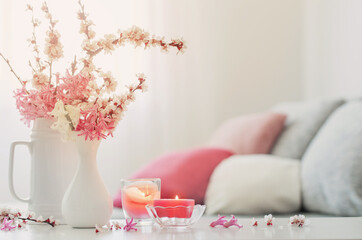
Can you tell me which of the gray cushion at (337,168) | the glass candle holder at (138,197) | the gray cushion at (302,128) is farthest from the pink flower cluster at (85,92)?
the gray cushion at (302,128)

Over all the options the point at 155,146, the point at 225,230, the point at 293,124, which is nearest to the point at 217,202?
the point at 293,124

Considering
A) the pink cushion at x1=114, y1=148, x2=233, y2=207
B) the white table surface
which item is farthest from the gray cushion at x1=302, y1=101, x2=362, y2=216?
the white table surface

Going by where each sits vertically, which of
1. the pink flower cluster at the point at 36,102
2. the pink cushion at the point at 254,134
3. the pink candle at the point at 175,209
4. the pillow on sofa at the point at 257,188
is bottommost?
the pillow on sofa at the point at 257,188

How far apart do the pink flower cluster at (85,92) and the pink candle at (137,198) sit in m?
0.14

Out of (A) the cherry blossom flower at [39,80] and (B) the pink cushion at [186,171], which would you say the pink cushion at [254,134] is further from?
(A) the cherry blossom flower at [39,80]

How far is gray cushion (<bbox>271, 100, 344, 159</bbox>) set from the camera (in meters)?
2.33

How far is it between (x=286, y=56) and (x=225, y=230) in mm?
2716

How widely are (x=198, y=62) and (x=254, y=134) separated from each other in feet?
3.88

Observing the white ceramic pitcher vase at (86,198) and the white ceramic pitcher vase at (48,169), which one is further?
the white ceramic pitcher vase at (48,169)

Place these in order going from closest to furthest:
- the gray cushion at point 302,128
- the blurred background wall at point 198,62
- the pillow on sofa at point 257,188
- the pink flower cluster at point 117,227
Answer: the pink flower cluster at point 117,227 → the pillow on sofa at point 257,188 → the gray cushion at point 302,128 → the blurred background wall at point 198,62

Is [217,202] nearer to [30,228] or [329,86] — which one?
[30,228]

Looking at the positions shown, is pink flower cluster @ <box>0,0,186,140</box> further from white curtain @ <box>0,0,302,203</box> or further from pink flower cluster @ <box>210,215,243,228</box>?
white curtain @ <box>0,0,302,203</box>

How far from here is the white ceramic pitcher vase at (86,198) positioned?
3.72 feet

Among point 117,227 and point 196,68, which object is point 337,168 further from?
point 196,68
